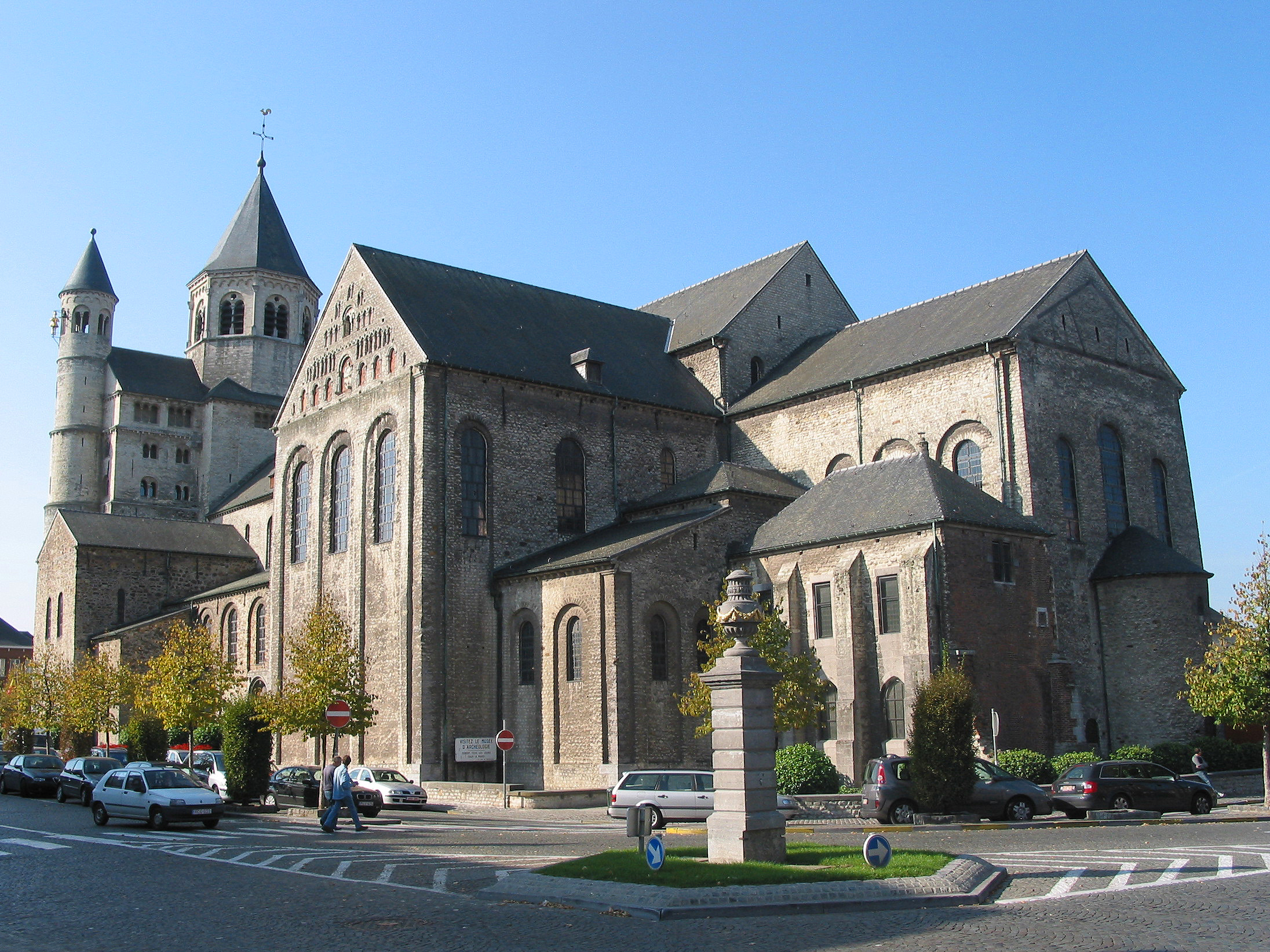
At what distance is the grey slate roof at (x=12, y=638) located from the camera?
323 feet

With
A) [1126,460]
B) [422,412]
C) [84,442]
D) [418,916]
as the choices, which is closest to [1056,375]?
[1126,460]

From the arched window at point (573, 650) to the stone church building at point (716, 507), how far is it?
7 centimetres

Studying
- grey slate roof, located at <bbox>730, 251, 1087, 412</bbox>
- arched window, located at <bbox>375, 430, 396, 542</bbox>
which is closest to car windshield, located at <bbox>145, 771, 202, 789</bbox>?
arched window, located at <bbox>375, 430, 396, 542</bbox>

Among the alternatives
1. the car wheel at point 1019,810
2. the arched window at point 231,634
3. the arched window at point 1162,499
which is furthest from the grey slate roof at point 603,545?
the arched window at point 231,634

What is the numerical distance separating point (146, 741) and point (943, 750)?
31999 millimetres

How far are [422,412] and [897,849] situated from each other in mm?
24297

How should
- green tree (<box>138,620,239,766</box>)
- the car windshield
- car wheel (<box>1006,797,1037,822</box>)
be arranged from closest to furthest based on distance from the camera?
car wheel (<box>1006,797,1037,822</box>) < the car windshield < green tree (<box>138,620,239,766</box>)

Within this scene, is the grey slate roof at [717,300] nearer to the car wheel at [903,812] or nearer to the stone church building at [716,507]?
the stone church building at [716,507]

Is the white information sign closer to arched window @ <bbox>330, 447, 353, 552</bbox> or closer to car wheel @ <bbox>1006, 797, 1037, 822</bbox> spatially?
arched window @ <bbox>330, 447, 353, 552</bbox>

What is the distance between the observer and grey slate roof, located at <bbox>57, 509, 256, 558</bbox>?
54688 mm

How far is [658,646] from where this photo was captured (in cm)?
3428

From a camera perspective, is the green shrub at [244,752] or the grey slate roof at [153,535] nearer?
the green shrub at [244,752]

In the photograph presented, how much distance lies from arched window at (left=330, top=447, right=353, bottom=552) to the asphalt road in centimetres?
1938

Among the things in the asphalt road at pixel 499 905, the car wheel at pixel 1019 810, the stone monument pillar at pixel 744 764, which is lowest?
the car wheel at pixel 1019 810
